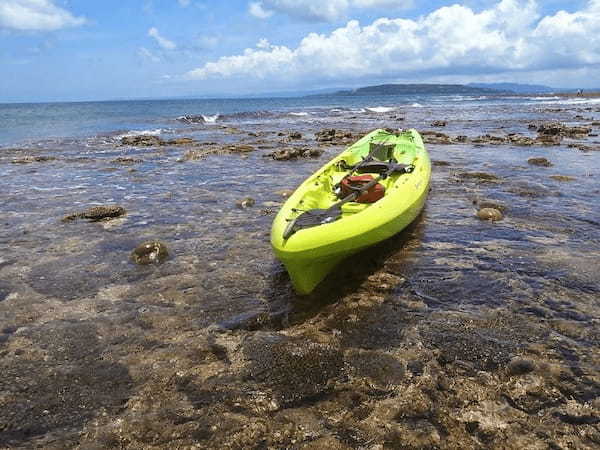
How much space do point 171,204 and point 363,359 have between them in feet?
27.4

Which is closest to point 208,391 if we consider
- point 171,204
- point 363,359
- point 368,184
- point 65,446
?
point 65,446

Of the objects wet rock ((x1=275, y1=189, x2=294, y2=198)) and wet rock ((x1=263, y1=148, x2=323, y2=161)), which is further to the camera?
wet rock ((x1=263, y1=148, x2=323, y2=161))

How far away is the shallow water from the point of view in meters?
3.90

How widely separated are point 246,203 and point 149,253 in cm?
397

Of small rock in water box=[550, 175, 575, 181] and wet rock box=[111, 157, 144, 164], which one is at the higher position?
wet rock box=[111, 157, 144, 164]

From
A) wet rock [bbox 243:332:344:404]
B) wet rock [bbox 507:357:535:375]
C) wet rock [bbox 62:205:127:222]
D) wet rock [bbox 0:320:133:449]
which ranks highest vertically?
wet rock [bbox 62:205:127:222]

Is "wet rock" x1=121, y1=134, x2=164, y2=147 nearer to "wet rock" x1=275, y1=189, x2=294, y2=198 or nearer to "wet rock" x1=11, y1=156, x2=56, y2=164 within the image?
"wet rock" x1=11, y1=156, x2=56, y2=164

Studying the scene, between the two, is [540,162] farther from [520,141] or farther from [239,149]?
[239,149]

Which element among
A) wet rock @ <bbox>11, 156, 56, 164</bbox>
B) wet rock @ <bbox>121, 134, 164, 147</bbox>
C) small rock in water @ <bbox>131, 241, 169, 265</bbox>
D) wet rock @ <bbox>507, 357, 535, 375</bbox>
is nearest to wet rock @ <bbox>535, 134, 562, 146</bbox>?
wet rock @ <bbox>507, 357, 535, 375</bbox>

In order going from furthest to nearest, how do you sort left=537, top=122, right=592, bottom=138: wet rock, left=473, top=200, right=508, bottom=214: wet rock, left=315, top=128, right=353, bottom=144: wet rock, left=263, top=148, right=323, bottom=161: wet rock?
left=315, top=128, right=353, bottom=144: wet rock
left=537, top=122, right=592, bottom=138: wet rock
left=263, top=148, right=323, bottom=161: wet rock
left=473, top=200, right=508, bottom=214: wet rock

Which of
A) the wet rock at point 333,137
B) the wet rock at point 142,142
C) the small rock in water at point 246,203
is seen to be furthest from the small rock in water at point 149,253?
the wet rock at point 142,142

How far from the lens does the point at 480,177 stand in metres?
14.0

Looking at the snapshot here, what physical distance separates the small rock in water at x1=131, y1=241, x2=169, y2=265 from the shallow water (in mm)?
204

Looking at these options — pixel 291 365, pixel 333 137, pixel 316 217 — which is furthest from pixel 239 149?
pixel 291 365
